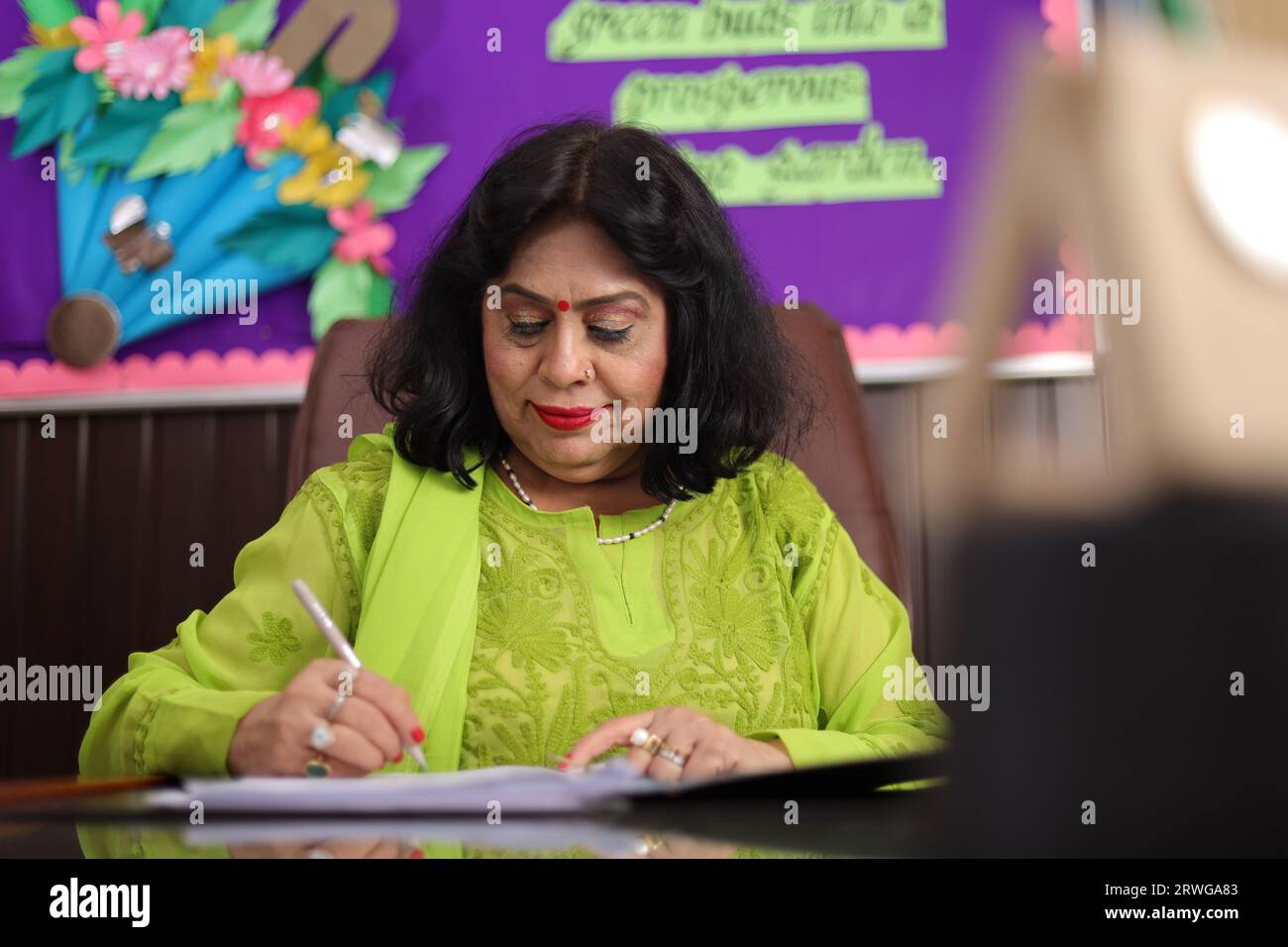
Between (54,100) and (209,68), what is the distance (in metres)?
0.25

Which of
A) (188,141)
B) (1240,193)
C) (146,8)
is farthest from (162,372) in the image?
(1240,193)

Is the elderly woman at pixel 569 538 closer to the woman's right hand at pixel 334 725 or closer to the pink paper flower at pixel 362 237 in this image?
the woman's right hand at pixel 334 725

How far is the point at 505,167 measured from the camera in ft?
3.87

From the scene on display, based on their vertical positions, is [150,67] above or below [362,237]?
above

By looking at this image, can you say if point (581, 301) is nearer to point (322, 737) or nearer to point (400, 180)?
point (322, 737)

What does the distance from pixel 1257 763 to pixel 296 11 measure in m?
1.84

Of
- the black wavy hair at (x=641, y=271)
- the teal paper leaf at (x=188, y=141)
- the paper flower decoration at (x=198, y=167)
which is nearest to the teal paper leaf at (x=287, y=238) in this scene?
the paper flower decoration at (x=198, y=167)

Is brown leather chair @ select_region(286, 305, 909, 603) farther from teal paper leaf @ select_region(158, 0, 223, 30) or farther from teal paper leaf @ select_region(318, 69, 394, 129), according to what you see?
teal paper leaf @ select_region(158, 0, 223, 30)

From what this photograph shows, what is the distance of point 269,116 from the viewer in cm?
→ 188

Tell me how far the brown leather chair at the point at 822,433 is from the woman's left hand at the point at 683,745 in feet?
1.78

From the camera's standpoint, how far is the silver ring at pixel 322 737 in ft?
2.75
